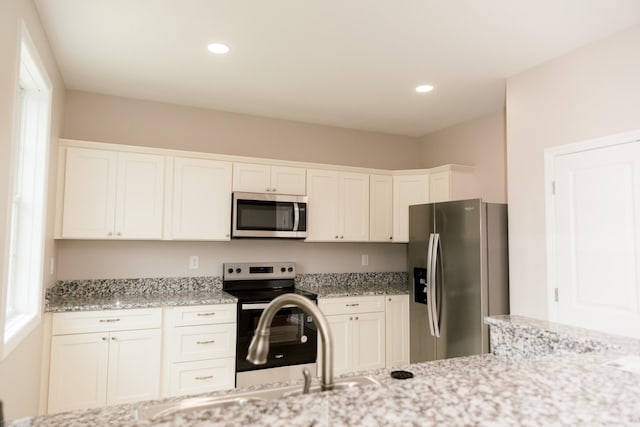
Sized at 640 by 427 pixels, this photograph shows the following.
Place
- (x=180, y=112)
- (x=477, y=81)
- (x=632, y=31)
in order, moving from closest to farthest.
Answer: (x=632, y=31), (x=477, y=81), (x=180, y=112)

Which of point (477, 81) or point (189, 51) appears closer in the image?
point (189, 51)

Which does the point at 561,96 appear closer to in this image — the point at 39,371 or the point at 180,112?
the point at 180,112

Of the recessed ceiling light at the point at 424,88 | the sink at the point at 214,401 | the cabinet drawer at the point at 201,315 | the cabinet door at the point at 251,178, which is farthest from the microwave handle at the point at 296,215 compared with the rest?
the sink at the point at 214,401

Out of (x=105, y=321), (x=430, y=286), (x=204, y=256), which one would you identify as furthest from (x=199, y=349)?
(x=430, y=286)

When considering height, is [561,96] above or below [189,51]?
below

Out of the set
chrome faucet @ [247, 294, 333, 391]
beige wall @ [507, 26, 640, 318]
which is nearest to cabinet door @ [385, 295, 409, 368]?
beige wall @ [507, 26, 640, 318]

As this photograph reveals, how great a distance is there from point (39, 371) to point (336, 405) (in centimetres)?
275

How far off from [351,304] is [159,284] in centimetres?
176

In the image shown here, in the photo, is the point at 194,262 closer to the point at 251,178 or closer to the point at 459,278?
the point at 251,178

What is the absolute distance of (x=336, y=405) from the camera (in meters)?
0.80

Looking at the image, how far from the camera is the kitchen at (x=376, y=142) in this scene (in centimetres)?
244

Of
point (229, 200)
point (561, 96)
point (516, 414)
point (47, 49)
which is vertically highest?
point (47, 49)

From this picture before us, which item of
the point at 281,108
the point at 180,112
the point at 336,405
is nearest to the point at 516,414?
the point at 336,405

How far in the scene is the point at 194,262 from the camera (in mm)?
3814
